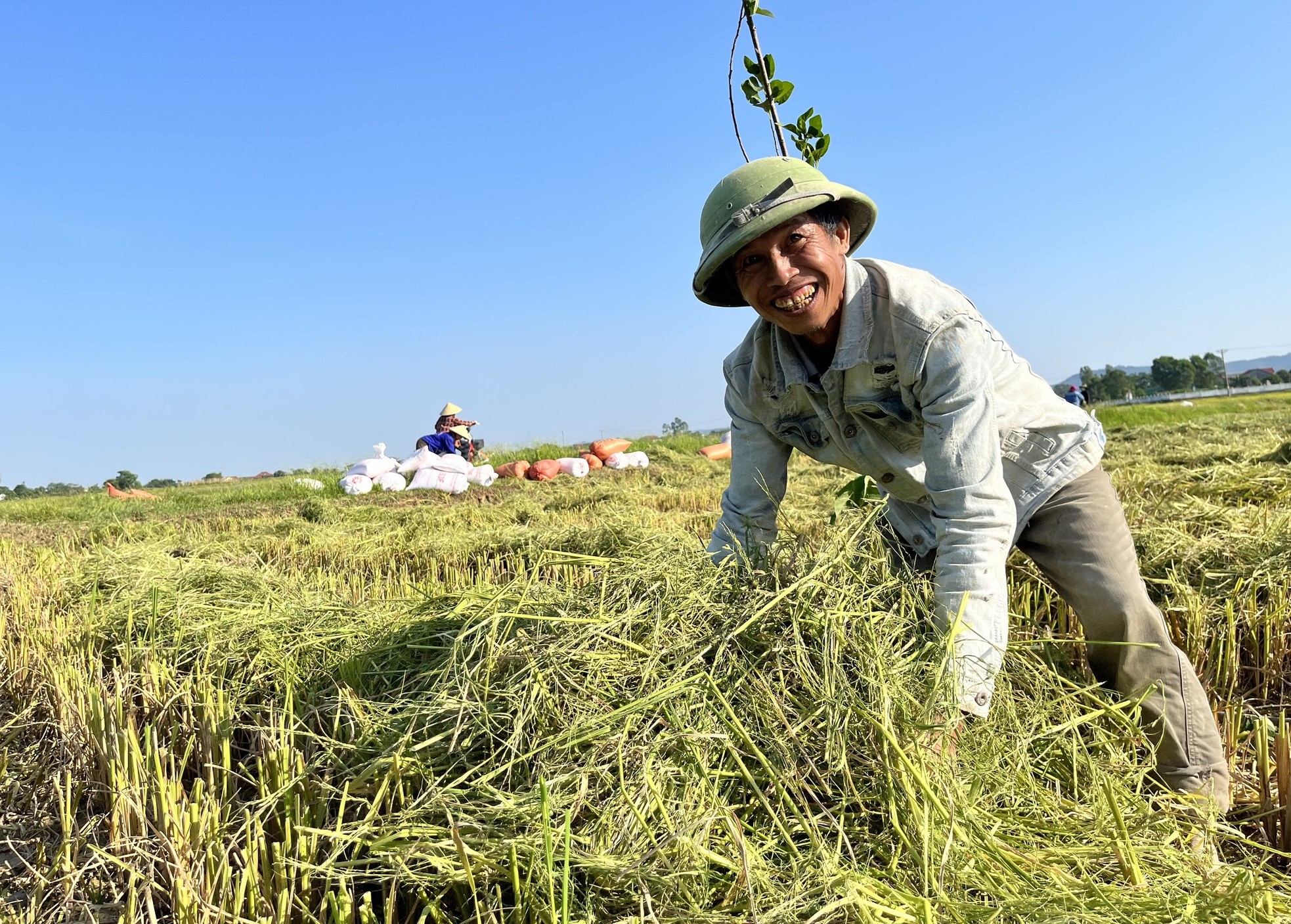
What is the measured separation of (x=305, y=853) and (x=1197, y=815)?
1.83 meters

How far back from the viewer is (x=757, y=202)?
5.69ft

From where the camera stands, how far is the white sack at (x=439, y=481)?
9.22 m

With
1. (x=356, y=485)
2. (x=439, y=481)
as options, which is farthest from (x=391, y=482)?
(x=439, y=481)

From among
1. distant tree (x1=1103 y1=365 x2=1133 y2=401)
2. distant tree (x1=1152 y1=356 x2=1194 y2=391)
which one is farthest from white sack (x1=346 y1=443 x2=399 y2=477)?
distant tree (x1=1152 y1=356 x2=1194 y2=391)

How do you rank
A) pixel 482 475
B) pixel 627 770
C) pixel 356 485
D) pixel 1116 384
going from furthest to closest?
1. pixel 1116 384
2. pixel 482 475
3. pixel 356 485
4. pixel 627 770

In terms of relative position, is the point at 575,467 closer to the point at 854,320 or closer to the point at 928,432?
the point at 854,320

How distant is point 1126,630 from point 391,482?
30.4 feet

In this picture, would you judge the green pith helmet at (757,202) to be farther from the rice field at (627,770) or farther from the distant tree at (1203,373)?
the distant tree at (1203,373)

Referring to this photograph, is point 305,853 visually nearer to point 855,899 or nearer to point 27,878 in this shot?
point 27,878

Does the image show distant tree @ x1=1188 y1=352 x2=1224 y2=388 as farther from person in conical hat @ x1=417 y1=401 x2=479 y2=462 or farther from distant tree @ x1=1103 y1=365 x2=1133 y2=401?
person in conical hat @ x1=417 y1=401 x2=479 y2=462

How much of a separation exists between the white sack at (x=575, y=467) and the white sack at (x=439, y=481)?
5.75ft

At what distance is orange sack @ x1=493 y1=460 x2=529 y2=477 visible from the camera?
10.9 metres

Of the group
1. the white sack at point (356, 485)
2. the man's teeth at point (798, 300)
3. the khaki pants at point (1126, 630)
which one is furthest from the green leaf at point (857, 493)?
the white sack at point (356, 485)

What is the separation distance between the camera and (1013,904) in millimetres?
1147
